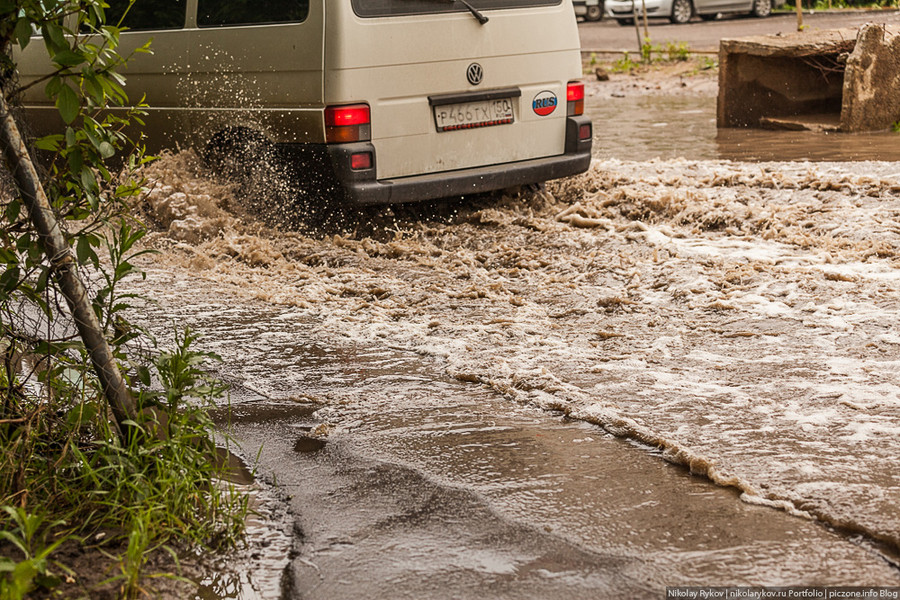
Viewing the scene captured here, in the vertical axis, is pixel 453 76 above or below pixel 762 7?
below

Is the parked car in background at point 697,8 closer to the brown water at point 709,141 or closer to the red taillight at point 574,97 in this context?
the brown water at point 709,141

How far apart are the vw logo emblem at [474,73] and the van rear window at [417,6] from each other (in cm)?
37

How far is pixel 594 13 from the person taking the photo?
2962 centimetres

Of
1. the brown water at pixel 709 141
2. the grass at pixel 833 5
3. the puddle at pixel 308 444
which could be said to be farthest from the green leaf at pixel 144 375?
the grass at pixel 833 5

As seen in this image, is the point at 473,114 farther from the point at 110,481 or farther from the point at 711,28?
the point at 711,28

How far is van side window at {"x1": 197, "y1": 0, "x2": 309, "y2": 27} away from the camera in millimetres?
6418

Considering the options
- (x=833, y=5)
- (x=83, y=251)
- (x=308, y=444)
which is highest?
(x=833, y=5)

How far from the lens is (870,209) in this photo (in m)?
6.98

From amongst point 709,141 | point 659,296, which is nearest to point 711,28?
point 709,141

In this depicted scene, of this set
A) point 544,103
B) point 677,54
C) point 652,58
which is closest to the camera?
point 544,103

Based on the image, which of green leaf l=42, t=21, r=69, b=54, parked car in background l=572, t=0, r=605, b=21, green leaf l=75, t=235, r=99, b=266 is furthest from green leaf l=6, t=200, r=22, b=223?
parked car in background l=572, t=0, r=605, b=21

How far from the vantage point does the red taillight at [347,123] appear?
6406 millimetres

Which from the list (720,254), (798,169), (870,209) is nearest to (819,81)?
(798,169)

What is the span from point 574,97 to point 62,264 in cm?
501
